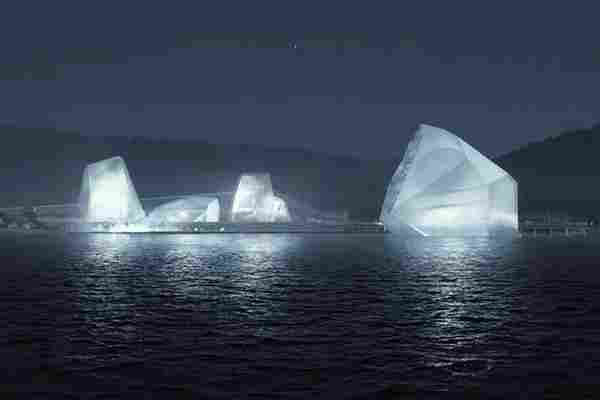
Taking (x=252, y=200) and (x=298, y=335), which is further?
(x=252, y=200)

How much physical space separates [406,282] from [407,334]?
80.9ft

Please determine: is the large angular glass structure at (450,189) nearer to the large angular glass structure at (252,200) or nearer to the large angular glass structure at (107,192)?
the large angular glass structure at (107,192)

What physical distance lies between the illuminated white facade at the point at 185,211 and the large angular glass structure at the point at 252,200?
6387 mm

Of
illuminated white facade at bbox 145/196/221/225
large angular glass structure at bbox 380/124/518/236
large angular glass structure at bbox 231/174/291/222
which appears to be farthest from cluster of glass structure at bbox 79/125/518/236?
illuminated white facade at bbox 145/196/221/225

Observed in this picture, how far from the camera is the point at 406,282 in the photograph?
5512 centimetres

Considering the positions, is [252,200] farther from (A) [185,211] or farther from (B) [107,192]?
(B) [107,192]

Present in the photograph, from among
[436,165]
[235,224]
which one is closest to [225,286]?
[436,165]

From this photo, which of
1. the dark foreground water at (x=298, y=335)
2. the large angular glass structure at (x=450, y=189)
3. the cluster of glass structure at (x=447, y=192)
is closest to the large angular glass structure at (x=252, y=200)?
the cluster of glass structure at (x=447, y=192)

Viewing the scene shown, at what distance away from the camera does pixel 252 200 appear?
18788 centimetres

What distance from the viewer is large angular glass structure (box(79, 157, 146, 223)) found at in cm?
15412

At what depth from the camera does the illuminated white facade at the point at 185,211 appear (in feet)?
597

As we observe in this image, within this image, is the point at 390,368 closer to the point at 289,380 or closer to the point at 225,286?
the point at 289,380

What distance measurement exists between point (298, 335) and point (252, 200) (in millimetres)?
158102

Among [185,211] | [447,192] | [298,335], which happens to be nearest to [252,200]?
[185,211]
